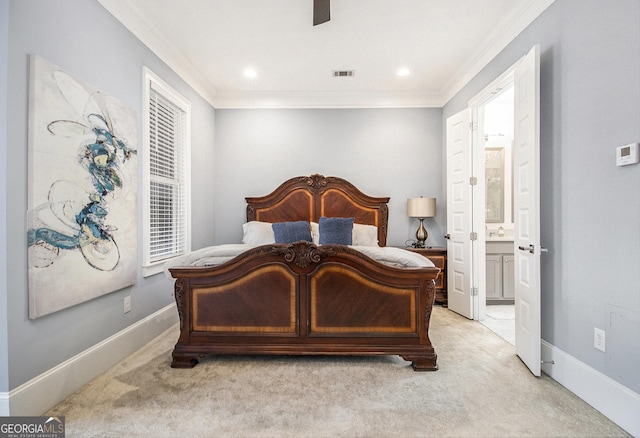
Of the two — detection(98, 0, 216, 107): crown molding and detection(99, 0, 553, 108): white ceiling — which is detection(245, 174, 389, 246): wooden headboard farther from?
detection(98, 0, 216, 107): crown molding

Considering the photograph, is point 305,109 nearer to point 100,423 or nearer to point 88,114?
point 88,114

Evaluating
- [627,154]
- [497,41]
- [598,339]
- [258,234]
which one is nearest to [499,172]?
[497,41]

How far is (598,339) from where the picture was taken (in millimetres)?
1894

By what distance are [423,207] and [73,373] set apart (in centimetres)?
397

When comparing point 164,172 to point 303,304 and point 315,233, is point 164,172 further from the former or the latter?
point 303,304

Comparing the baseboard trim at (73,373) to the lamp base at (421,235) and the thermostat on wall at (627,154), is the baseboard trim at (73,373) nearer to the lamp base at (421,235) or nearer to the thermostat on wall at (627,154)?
the lamp base at (421,235)

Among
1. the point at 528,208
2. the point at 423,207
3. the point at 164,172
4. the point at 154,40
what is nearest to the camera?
the point at 528,208

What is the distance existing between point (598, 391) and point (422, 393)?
3.31ft

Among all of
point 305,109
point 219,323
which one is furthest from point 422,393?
point 305,109

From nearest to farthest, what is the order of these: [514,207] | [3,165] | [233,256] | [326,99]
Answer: [3,165]
[233,256]
[514,207]
[326,99]

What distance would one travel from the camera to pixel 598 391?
73.2 inches

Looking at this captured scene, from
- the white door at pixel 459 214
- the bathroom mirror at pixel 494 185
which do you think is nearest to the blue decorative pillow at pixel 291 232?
the white door at pixel 459 214

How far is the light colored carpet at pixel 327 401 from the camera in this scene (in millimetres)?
1692

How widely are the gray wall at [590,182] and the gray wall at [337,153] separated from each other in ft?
7.24
